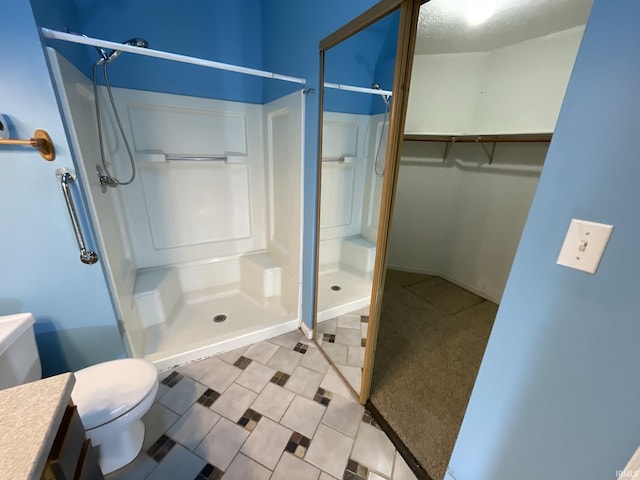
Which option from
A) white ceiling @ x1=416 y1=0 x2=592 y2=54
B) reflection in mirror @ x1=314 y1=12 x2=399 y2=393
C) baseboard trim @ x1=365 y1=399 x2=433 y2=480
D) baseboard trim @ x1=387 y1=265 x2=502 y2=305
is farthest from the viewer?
baseboard trim @ x1=387 y1=265 x2=502 y2=305

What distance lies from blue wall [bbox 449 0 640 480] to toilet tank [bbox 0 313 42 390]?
1.79 metres

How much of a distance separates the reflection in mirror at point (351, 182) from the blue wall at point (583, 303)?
689 mm

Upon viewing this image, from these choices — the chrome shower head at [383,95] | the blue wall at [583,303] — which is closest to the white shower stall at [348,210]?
the chrome shower head at [383,95]

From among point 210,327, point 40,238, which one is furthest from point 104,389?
point 210,327

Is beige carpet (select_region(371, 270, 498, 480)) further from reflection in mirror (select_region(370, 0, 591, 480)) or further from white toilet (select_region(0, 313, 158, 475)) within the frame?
white toilet (select_region(0, 313, 158, 475))

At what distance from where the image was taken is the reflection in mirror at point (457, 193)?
1.59 m

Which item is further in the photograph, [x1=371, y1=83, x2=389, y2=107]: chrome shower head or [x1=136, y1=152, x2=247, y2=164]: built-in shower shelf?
[x1=136, y1=152, x2=247, y2=164]: built-in shower shelf

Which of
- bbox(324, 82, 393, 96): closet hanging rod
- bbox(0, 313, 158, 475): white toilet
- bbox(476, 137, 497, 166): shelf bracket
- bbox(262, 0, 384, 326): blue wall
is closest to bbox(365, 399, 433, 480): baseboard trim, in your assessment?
bbox(262, 0, 384, 326): blue wall

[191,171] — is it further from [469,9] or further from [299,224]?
[469,9]

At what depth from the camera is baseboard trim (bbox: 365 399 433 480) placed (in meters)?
1.21

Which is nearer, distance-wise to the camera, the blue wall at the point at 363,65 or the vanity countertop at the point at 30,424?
the vanity countertop at the point at 30,424

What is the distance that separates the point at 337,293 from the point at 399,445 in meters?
1.00

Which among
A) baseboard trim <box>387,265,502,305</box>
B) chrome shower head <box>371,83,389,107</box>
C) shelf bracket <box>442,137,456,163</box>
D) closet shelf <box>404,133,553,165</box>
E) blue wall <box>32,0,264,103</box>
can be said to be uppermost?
blue wall <box>32,0,264,103</box>

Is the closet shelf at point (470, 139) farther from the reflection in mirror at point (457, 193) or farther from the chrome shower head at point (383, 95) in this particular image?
the chrome shower head at point (383, 95)
